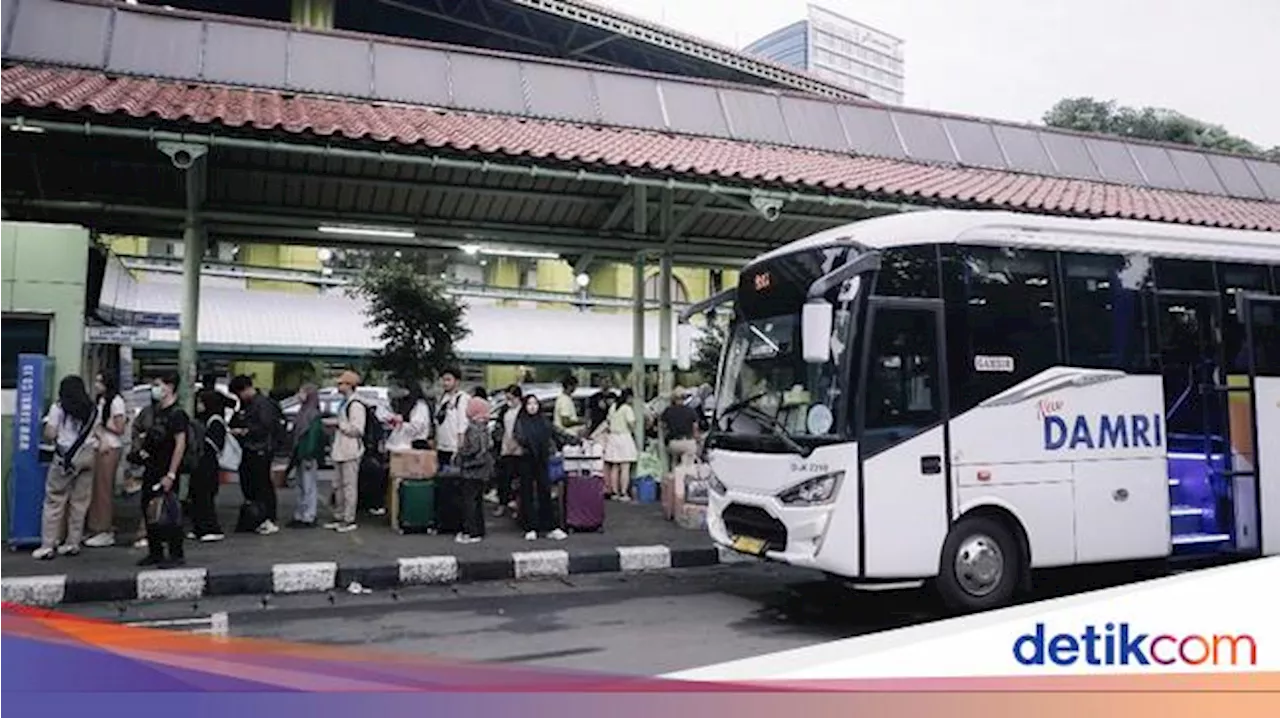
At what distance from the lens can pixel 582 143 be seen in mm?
10625

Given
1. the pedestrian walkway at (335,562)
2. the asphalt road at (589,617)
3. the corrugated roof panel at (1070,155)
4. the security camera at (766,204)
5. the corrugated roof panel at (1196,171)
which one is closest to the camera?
the asphalt road at (589,617)

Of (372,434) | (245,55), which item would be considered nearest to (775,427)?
(372,434)

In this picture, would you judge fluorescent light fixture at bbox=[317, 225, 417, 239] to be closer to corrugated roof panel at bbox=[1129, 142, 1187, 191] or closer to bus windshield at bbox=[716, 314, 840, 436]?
bus windshield at bbox=[716, 314, 840, 436]

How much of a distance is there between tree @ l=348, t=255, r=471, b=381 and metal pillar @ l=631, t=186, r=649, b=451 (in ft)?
31.2

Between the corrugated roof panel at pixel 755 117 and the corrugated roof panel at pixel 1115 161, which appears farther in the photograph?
the corrugated roof panel at pixel 1115 161

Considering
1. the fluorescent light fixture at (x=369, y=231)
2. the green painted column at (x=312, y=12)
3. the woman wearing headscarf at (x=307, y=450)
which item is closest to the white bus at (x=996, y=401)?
the woman wearing headscarf at (x=307, y=450)

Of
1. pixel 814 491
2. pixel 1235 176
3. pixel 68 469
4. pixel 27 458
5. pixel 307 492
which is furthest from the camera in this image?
pixel 1235 176

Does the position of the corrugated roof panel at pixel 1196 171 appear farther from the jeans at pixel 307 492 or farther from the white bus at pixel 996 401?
the jeans at pixel 307 492

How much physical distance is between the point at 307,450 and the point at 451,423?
5.41 feet

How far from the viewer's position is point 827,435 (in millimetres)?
6480

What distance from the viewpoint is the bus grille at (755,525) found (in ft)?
21.9

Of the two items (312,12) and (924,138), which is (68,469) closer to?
(924,138)

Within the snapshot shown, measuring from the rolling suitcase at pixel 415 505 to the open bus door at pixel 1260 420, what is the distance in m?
7.59

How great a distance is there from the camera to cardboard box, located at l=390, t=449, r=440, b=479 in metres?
9.93
